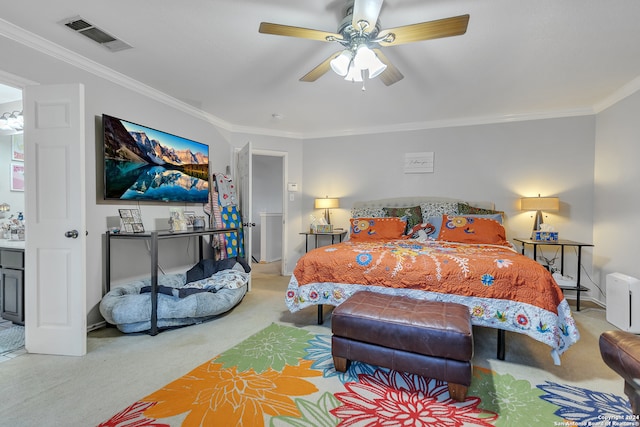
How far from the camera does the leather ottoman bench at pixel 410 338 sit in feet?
5.50

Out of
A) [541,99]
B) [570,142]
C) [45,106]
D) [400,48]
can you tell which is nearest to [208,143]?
[45,106]

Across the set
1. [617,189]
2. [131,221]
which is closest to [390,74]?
[131,221]

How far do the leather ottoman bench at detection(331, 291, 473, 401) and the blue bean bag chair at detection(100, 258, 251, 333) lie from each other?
1.47m

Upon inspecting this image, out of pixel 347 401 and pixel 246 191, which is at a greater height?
pixel 246 191

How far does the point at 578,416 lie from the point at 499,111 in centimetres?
356

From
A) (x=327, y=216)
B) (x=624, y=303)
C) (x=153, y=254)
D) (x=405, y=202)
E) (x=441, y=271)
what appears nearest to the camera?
(x=441, y=271)

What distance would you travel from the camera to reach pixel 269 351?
2314 mm

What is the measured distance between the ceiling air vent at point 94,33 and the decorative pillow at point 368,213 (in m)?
3.36

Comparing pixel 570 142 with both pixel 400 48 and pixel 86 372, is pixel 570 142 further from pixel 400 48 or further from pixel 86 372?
pixel 86 372

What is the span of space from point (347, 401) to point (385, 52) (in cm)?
262

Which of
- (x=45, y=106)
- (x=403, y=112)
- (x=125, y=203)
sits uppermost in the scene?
(x=403, y=112)

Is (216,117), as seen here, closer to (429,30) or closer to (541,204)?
(429,30)

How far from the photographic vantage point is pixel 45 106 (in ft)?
→ 7.36

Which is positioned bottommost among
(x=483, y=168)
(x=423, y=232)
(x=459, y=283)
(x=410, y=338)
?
(x=410, y=338)
